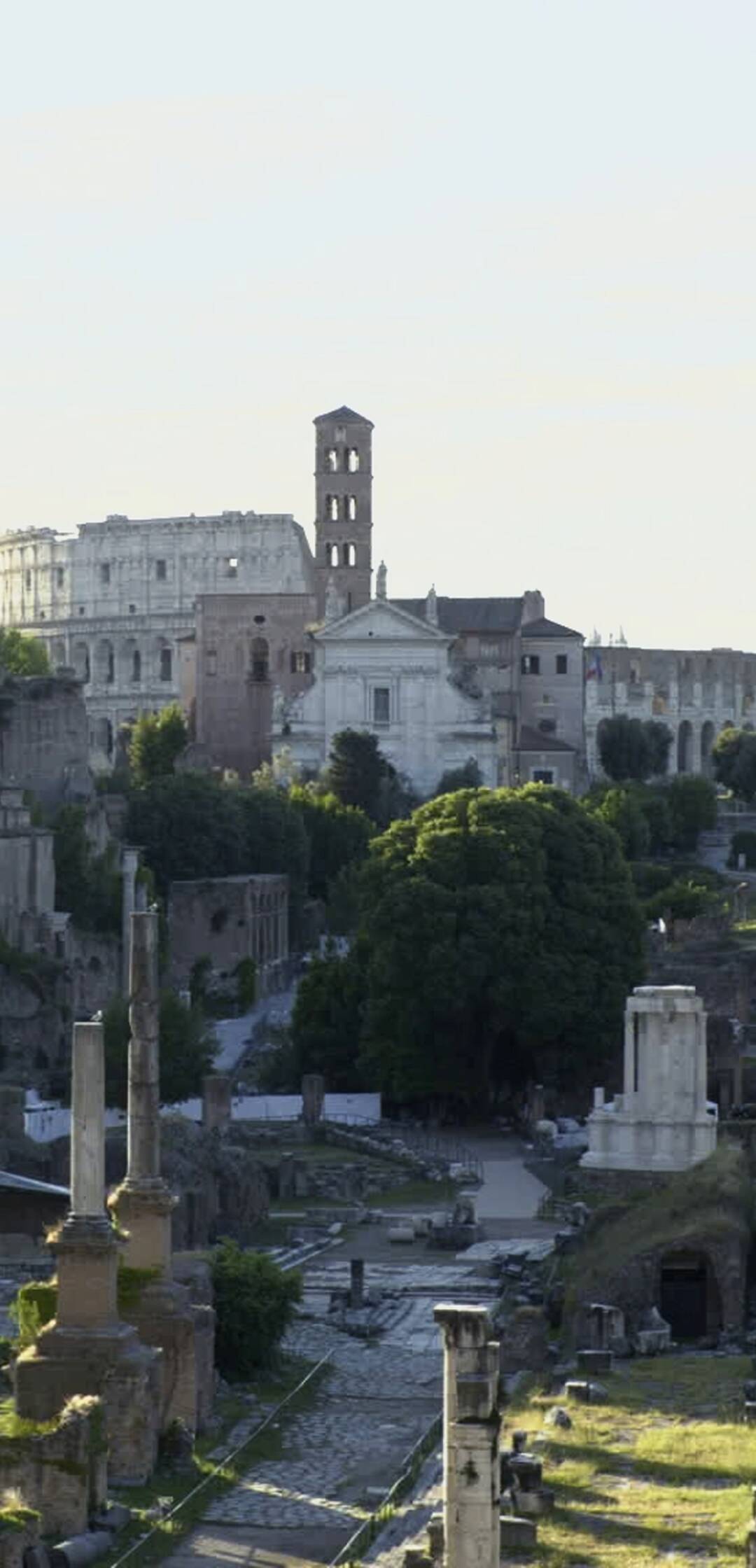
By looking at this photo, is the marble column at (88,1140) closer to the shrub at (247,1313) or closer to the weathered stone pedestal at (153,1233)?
the weathered stone pedestal at (153,1233)

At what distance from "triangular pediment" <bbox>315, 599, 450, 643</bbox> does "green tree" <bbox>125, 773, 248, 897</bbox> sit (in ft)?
89.8

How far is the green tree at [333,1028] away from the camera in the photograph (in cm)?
6900

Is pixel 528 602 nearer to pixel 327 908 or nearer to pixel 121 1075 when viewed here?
pixel 327 908

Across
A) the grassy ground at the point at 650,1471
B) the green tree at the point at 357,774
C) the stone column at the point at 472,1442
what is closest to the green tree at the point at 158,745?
the green tree at the point at 357,774

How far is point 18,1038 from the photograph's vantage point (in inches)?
2712

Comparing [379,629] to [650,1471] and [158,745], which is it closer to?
[158,745]

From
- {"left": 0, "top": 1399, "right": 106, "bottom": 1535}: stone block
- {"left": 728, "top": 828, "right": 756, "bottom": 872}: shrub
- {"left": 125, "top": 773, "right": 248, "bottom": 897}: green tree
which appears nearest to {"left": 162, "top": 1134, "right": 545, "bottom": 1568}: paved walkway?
{"left": 0, "top": 1399, "right": 106, "bottom": 1535}: stone block

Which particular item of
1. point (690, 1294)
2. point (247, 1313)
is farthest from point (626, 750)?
point (247, 1313)

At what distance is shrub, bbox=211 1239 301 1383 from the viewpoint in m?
43.5

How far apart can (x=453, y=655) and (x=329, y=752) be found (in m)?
11.9

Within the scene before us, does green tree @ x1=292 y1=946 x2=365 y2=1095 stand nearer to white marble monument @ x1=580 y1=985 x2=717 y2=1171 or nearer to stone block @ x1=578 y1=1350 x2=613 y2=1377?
white marble monument @ x1=580 y1=985 x2=717 y2=1171

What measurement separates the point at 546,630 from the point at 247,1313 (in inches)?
3268

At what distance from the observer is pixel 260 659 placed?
124 m

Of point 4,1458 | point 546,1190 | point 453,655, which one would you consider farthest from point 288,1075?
point 453,655
